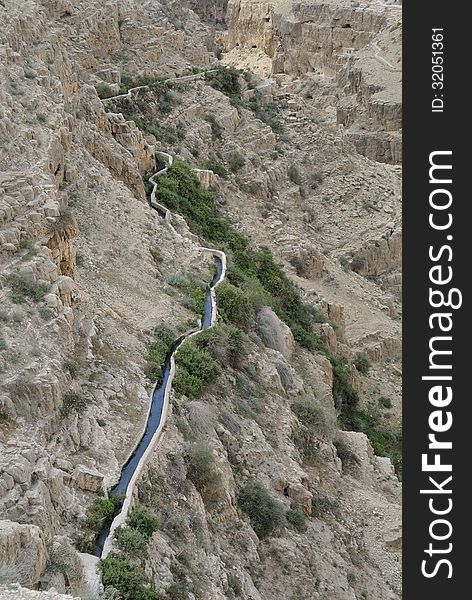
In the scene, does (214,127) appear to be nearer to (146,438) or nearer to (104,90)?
(104,90)

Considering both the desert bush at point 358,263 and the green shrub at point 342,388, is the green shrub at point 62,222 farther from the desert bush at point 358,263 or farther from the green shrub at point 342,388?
the desert bush at point 358,263

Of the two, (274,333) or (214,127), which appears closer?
(274,333)

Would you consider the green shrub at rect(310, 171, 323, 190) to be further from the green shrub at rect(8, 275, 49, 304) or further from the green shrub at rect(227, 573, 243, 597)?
the green shrub at rect(227, 573, 243, 597)

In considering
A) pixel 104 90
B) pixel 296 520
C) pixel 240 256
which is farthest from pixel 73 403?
pixel 104 90

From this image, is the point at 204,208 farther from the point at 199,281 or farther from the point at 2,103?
the point at 2,103

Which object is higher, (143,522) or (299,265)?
(299,265)

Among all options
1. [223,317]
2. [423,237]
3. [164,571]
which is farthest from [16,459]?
[223,317]

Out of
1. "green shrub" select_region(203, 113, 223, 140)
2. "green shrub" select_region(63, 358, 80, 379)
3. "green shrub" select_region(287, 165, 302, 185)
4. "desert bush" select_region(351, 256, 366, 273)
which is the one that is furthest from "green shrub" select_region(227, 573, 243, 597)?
"green shrub" select_region(203, 113, 223, 140)
